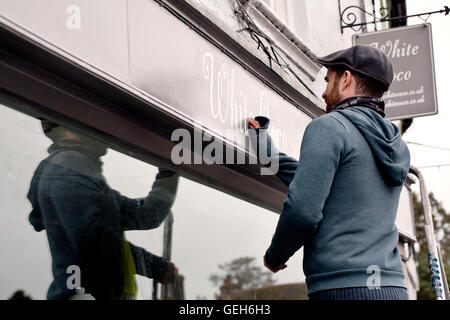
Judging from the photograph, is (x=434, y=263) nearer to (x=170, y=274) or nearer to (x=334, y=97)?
(x=170, y=274)

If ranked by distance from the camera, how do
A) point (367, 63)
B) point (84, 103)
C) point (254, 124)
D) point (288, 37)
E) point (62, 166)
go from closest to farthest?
point (367, 63) < point (62, 166) < point (84, 103) < point (254, 124) < point (288, 37)

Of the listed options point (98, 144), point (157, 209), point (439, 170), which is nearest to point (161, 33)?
point (98, 144)

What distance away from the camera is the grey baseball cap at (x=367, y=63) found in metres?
2.82

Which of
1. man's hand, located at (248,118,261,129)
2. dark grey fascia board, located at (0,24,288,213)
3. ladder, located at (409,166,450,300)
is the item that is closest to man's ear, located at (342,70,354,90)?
dark grey fascia board, located at (0,24,288,213)

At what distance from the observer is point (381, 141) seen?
2.60 metres

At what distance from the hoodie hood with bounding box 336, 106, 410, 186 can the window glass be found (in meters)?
1.26

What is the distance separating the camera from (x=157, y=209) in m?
3.95

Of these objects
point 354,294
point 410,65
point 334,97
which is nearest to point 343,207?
point 354,294

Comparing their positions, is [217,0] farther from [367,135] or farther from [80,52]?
[367,135]

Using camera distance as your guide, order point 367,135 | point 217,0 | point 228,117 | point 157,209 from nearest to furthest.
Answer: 1. point 367,135
2. point 157,209
3. point 228,117
4. point 217,0

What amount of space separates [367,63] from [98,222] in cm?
144

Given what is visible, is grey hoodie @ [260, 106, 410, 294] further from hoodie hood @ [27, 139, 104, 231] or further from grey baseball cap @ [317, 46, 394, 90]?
hoodie hood @ [27, 139, 104, 231]

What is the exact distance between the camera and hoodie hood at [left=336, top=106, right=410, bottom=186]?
8.51ft

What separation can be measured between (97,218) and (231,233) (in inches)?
63.9
